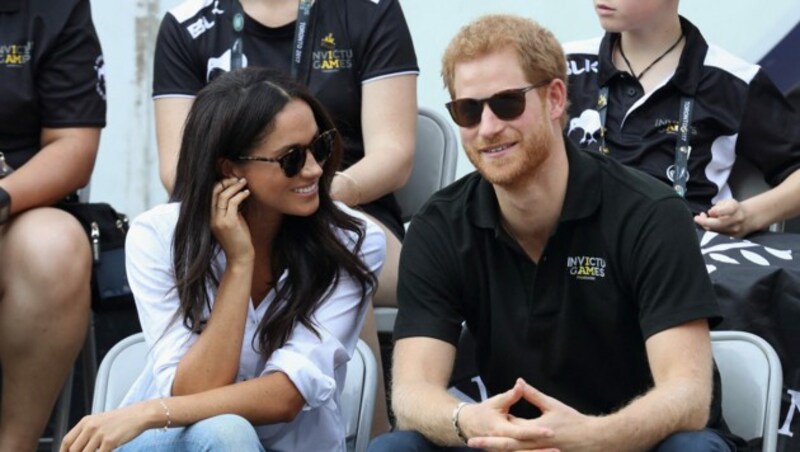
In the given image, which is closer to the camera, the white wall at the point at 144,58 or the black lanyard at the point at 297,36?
the black lanyard at the point at 297,36

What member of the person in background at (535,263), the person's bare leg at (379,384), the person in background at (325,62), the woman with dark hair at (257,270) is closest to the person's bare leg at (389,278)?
the person in background at (325,62)

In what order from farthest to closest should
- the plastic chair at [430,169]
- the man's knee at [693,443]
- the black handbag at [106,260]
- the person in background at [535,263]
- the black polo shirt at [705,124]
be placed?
the plastic chair at [430,169] → the black polo shirt at [705,124] → the black handbag at [106,260] → the person in background at [535,263] → the man's knee at [693,443]

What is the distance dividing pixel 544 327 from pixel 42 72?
1781mm

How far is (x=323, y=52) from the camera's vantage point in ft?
14.4

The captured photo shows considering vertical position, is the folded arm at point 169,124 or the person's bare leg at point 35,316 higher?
the folded arm at point 169,124

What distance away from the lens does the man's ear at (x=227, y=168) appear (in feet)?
11.5

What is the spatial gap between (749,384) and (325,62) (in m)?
1.58

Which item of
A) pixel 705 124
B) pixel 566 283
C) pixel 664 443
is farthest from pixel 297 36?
pixel 664 443

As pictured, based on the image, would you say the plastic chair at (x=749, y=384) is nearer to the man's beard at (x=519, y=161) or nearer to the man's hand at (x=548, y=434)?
the man's hand at (x=548, y=434)

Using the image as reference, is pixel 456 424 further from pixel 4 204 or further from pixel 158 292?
pixel 4 204

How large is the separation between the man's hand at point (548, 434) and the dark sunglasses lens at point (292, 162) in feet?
2.44

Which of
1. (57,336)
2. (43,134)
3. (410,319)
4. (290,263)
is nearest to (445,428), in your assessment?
(410,319)

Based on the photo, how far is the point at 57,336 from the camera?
13.6ft

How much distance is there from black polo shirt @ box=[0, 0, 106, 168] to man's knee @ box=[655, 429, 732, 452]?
2.05 metres
